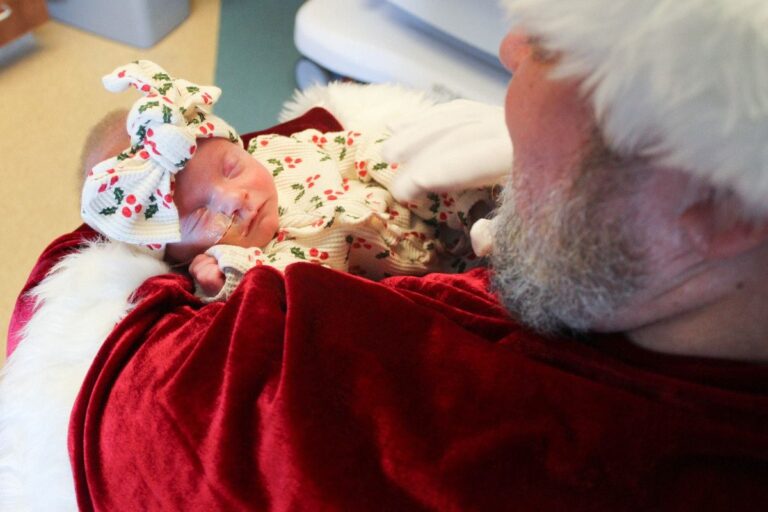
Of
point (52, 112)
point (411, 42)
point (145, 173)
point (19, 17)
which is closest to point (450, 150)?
point (145, 173)

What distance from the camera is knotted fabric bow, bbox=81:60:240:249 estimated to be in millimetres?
869

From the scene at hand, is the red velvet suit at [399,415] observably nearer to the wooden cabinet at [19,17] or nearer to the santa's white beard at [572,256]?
the santa's white beard at [572,256]

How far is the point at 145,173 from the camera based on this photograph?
0.89 meters

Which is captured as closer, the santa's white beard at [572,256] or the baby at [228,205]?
the santa's white beard at [572,256]

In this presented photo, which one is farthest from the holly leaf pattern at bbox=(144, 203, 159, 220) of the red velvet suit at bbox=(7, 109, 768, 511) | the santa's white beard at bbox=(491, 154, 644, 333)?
the santa's white beard at bbox=(491, 154, 644, 333)

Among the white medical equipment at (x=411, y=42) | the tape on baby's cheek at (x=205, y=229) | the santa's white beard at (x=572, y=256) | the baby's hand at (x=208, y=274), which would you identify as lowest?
the baby's hand at (x=208, y=274)

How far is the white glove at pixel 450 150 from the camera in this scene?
875 millimetres

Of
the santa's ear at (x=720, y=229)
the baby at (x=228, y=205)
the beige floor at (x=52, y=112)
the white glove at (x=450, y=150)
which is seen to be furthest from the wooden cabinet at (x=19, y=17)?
the santa's ear at (x=720, y=229)

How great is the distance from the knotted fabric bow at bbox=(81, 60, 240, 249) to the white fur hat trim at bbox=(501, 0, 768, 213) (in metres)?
0.58

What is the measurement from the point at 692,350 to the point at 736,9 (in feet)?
0.89

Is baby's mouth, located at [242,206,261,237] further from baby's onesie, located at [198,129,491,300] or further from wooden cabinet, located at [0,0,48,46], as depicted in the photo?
wooden cabinet, located at [0,0,48,46]

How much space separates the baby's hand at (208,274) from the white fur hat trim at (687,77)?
0.56 m

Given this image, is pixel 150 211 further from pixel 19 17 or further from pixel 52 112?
pixel 19 17

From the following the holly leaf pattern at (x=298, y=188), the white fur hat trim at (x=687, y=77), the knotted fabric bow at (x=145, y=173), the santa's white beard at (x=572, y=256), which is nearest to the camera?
the white fur hat trim at (x=687, y=77)
